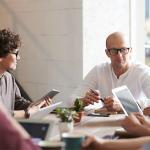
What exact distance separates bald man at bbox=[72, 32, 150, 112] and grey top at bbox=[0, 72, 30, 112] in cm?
42

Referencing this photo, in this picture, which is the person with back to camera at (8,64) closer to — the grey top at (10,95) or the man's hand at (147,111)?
the grey top at (10,95)

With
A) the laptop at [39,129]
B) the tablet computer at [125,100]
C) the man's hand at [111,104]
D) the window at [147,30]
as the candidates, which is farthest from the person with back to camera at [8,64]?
the window at [147,30]

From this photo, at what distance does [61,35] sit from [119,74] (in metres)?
0.91

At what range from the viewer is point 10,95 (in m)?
2.87

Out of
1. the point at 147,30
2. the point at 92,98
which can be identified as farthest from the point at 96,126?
the point at 147,30

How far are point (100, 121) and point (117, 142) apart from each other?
2.67 ft

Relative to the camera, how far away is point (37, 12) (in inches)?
154

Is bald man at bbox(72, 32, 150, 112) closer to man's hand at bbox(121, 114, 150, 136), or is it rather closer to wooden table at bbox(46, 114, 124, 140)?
wooden table at bbox(46, 114, 124, 140)

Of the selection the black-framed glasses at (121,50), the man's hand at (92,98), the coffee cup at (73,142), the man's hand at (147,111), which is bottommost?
the man's hand at (147,111)

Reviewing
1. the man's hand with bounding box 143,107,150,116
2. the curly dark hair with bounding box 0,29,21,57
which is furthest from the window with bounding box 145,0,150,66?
the curly dark hair with bounding box 0,29,21,57

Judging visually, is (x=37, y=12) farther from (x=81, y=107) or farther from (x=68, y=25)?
(x=81, y=107)

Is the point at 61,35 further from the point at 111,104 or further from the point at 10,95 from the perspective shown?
the point at 111,104

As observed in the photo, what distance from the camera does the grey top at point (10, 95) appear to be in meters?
2.79

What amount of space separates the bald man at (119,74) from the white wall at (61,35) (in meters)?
0.47
